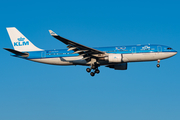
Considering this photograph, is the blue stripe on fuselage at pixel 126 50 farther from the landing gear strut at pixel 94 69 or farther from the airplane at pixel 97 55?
the landing gear strut at pixel 94 69

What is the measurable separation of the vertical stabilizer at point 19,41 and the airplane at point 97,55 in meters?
1.25

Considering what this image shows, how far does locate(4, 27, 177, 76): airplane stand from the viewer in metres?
39.8

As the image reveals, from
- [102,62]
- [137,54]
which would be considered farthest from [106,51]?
[137,54]

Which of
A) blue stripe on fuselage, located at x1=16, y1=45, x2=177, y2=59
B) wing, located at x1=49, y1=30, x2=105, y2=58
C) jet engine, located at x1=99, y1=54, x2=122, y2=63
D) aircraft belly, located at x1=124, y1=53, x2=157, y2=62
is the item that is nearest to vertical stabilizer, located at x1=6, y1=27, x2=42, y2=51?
blue stripe on fuselage, located at x1=16, y1=45, x2=177, y2=59

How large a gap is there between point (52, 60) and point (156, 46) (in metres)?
16.0

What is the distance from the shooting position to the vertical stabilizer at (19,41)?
4585 centimetres

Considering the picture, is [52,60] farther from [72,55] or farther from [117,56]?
[117,56]

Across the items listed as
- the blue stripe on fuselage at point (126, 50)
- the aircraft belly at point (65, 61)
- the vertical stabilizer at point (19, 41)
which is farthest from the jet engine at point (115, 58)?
the vertical stabilizer at point (19, 41)

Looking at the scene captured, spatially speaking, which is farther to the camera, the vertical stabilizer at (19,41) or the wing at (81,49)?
the vertical stabilizer at (19,41)

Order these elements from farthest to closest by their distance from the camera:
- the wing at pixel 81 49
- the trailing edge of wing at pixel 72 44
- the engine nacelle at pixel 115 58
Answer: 1. the engine nacelle at pixel 115 58
2. the wing at pixel 81 49
3. the trailing edge of wing at pixel 72 44

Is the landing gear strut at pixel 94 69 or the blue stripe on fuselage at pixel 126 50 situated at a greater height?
the blue stripe on fuselage at pixel 126 50

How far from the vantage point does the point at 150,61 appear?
136 feet

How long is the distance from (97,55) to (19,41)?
1470cm

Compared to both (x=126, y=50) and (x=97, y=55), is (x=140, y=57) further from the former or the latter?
(x=97, y=55)
